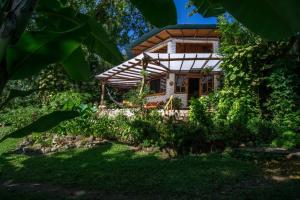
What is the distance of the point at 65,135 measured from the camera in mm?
11781

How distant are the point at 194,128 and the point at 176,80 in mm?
13056

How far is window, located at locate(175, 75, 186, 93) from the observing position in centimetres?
2238

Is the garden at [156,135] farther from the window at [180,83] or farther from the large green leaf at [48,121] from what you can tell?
the window at [180,83]

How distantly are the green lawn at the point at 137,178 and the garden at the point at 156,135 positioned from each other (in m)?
0.02

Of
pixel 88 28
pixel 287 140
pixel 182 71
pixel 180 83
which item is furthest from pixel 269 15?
pixel 180 83

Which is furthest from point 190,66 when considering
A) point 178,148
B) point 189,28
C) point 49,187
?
point 49,187

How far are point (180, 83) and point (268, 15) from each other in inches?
834

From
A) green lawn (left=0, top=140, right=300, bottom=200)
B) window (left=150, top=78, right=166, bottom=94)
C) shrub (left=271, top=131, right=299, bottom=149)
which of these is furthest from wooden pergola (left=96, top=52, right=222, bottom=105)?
green lawn (left=0, top=140, right=300, bottom=200)

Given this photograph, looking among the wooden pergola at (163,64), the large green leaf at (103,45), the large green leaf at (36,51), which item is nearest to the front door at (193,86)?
the wooden pergola at (163,64)

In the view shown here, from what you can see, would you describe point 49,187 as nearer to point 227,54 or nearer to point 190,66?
point 227,54

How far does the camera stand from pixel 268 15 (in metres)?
1.38

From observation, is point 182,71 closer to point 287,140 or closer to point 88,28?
point 287,140

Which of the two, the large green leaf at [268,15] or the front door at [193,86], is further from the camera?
the front door at [193,86]

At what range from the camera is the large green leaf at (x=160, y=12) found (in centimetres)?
172
